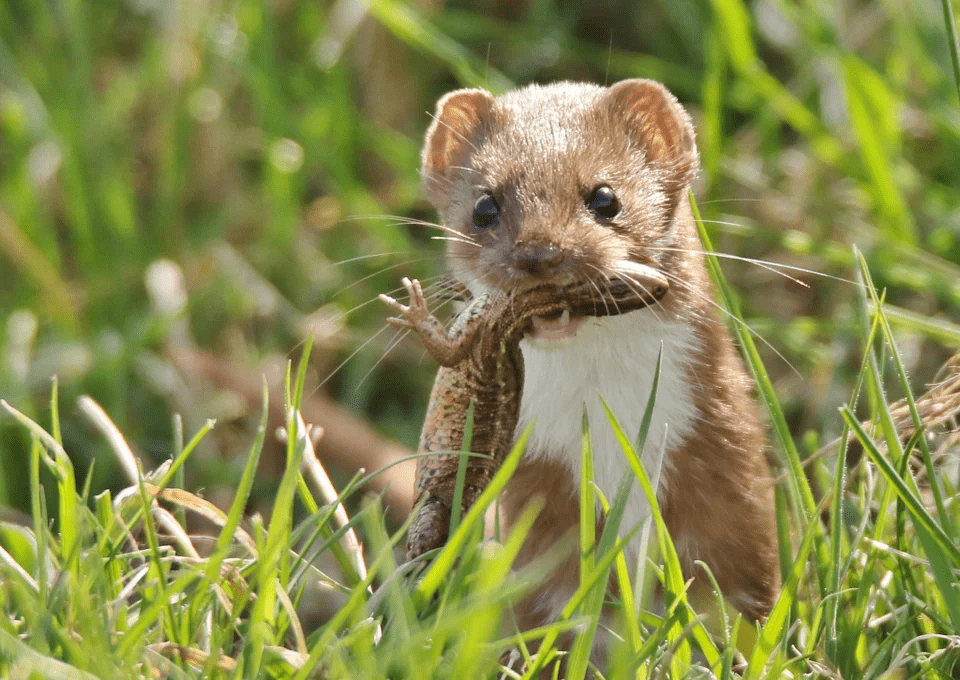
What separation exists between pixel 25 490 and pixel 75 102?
4.19 feet

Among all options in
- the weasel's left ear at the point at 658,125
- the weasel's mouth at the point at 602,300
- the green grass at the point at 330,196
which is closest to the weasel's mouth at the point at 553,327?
the weasel's mouth at the point at 602,300

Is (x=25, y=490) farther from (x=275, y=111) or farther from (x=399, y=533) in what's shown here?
(x=399, y=533)

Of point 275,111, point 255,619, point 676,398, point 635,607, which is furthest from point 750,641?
point 275,111

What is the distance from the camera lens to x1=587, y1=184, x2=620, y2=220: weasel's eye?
90.2 inches

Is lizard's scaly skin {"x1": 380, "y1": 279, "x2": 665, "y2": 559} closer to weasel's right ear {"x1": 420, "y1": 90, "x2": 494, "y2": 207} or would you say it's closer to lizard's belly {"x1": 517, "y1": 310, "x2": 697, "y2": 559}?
lizard's belly {"x1": 517, "y1": 310, "x2": 697, "y2": 559}

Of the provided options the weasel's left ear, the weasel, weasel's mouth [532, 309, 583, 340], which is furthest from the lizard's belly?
the weasel's left ear

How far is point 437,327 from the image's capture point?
195 cm

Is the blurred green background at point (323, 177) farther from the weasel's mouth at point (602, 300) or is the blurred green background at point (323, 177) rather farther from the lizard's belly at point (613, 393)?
the weasel's mouth at point (602, 300)

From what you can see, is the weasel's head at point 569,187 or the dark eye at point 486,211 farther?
the dark eye at point 486,211

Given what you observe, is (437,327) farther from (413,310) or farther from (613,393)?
(613,393)

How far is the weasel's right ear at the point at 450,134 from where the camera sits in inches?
99.9

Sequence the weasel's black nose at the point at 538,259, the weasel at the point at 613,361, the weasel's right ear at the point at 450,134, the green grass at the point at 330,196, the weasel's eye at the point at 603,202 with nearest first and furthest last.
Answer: the weasel's black nose at the point at 538,259 < the weasel at the point at 613,361 < the weasel's eye at the point at 603,202 < the weasel's right ear at the point at 450,134 < the green grass at the point at 330,196

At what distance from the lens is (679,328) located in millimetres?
2270

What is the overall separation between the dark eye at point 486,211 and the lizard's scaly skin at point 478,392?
1.06 feet
